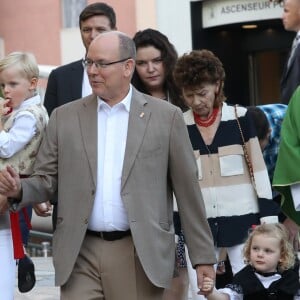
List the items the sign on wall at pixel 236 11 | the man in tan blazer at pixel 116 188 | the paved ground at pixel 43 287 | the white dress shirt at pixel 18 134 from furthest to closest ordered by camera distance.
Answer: the sign on wall at pixel 236 11 < the paved ground at pixel 43 287 < the white dress shirt at pixel 18 134 < the man in tan blazer at pixel 116 188

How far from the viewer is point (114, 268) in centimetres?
553

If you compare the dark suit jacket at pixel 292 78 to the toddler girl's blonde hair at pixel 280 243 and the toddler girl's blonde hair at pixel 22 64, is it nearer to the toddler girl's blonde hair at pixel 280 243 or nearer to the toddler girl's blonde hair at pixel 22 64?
the toddler girl's blonde hair at pixel 280 243

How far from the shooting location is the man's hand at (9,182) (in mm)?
5344

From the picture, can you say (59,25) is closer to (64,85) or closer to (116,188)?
(64,85)

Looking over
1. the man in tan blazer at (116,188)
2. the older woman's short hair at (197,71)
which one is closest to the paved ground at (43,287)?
the older woman's short hair at (197,71)

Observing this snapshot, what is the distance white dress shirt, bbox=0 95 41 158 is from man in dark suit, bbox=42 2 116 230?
103cm

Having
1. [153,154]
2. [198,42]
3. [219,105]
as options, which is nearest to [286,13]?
[219,105]

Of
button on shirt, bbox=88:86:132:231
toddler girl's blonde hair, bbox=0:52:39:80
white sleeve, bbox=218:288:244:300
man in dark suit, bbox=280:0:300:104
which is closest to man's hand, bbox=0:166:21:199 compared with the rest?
button on shirt, bbox=88:86:132:231

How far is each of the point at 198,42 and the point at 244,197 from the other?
13.9 meters

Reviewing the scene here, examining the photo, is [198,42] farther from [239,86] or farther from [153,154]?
[153,154]

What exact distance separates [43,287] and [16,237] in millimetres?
4185

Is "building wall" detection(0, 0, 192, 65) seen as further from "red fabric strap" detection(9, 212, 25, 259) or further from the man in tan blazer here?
the man in tan blazer

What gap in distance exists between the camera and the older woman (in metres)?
6.74

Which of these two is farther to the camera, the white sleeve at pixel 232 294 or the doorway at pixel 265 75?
the doorway at pixel 265 75
